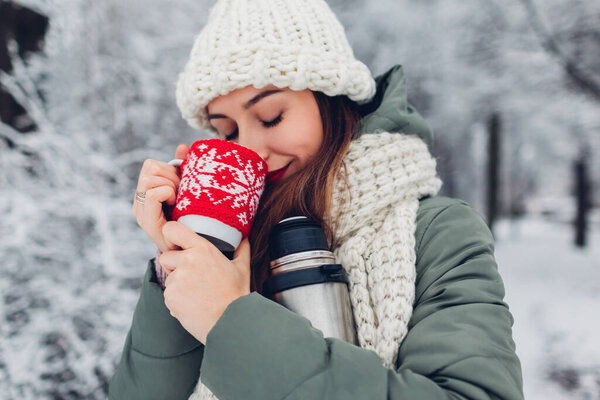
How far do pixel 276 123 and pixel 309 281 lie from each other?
0.46 meters

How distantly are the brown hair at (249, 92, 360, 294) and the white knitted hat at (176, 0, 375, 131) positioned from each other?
0.33 feet

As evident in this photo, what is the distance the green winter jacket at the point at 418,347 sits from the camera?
567mm

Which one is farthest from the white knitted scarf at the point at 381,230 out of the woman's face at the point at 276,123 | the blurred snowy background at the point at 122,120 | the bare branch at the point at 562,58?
the bare branch at the point at 562,58

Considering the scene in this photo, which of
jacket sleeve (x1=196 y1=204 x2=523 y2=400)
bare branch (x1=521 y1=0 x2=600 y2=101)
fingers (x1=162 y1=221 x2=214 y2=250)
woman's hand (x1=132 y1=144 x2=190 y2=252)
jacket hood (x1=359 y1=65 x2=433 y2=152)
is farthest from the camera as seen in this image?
bare branch (x1=521 y1=0 x2=600 y2=101)

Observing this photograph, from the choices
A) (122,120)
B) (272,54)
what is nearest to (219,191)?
(272,54)

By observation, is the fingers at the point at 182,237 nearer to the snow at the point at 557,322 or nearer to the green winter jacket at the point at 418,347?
the green winter jacket at the point at 418,347

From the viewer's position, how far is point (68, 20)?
8.54ft

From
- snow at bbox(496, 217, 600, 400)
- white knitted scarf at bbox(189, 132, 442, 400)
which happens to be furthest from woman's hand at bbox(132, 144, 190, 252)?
snow at bbox(496, 217, 600, 400)

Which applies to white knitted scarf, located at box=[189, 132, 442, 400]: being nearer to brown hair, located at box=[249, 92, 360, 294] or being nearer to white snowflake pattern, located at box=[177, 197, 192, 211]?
brown hair, located at box=[249, 92, 360, 294]

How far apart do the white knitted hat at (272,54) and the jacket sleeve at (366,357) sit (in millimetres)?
554

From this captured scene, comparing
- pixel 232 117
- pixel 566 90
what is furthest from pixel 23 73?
pixel 566 90

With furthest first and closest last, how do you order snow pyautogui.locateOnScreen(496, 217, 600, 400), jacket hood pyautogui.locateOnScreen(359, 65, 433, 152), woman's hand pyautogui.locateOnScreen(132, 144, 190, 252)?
snow pyautogui.locateOnScreen(496, 217, 600, 400) < jacket hood pyautogui.locateOnScreen(359, 65, 433, 152) < woman's hand pyautogui.locateOnScreen(132, 144, 190, 252)

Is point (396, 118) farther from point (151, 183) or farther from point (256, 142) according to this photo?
point (151, 183)

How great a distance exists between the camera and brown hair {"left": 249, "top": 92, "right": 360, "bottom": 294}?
93cm
